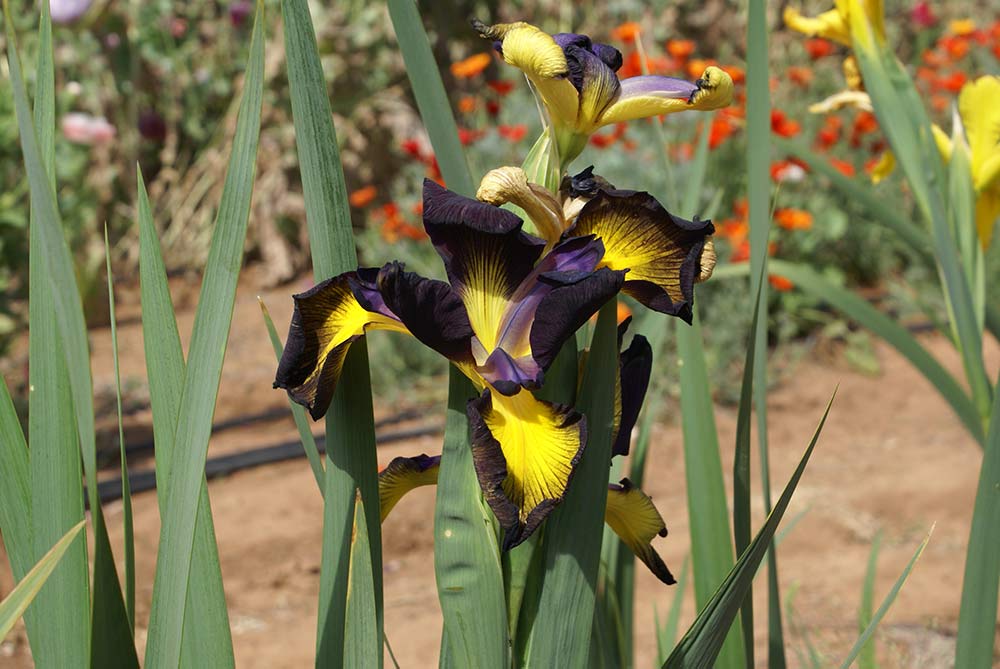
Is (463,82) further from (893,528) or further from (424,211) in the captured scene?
(424,211)

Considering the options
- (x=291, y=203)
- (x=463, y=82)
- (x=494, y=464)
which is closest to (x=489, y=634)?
(x=494, y=464)

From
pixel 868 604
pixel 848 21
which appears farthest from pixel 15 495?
pixel 848 21

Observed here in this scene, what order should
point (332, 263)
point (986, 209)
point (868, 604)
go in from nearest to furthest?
point (332, 263)
point (868, 604)
point (986, 209)

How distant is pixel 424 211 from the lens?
0.56 m

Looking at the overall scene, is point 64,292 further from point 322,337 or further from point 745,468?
point 745,468

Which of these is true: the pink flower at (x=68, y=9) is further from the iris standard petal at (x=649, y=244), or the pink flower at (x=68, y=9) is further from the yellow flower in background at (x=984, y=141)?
the iris standard petal at (x=649, y=244)

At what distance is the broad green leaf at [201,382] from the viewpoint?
0.51 m

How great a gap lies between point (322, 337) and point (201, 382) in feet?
0.26

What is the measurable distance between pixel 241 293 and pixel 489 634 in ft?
14.1

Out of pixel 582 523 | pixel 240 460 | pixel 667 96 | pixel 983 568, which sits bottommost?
pixel 240 460

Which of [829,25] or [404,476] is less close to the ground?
[829,25]

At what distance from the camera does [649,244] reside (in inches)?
22.5

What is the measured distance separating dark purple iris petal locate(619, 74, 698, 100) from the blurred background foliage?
9.48 ft

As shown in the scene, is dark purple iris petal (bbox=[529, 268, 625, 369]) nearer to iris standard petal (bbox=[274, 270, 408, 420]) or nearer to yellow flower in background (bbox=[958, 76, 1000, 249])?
iris standard petal (bbox=[274, 270, 408, 420])
